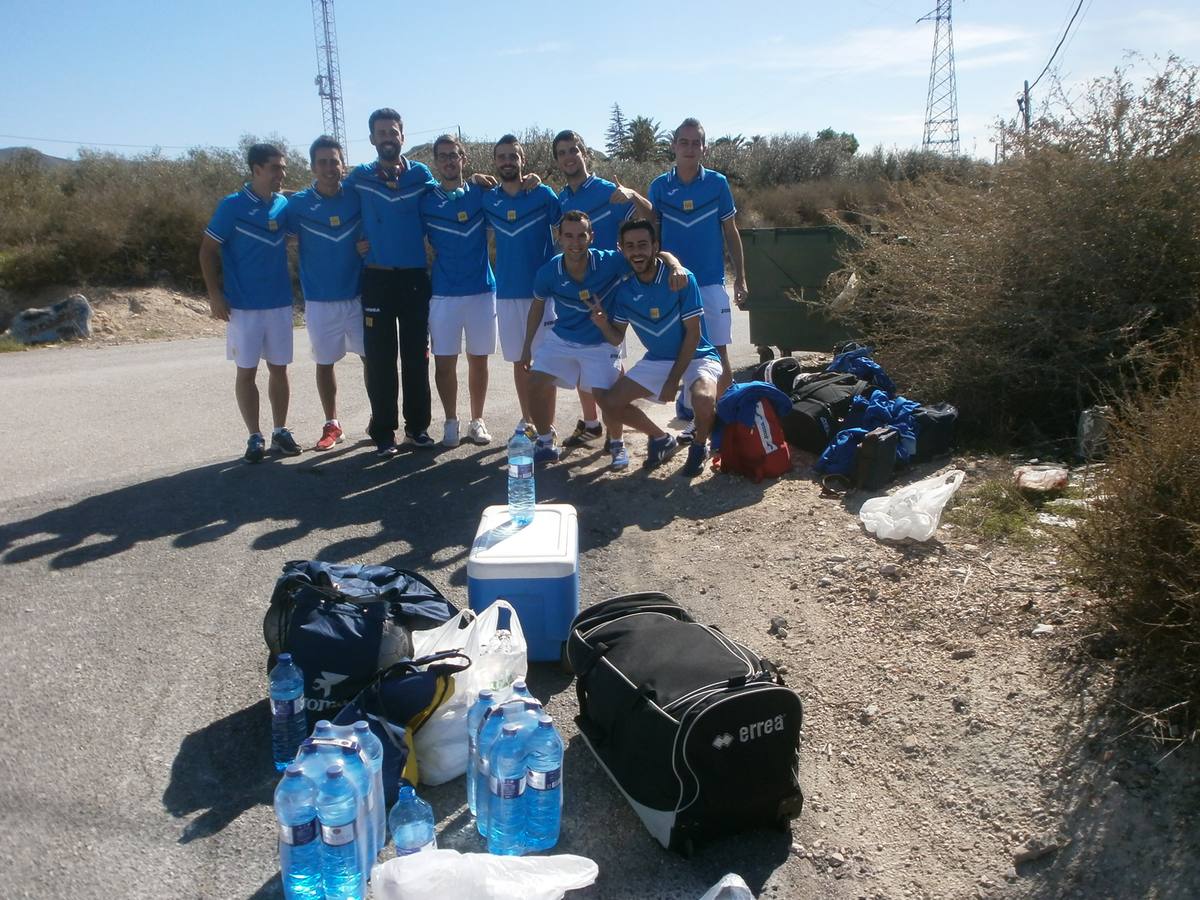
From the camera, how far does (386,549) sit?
5.60m

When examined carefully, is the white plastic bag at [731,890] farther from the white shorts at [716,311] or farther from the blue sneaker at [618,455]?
the white shorts at [716,311]

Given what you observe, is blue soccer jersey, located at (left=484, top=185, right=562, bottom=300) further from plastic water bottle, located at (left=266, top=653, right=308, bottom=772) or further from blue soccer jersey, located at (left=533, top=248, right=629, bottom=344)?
plastic water bottle, located at (left=266, top=653, right=308, bottom=772)

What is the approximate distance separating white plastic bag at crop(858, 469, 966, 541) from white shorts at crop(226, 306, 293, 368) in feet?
15.0

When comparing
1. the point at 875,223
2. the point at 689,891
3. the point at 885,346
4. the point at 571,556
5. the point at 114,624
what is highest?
the point at 875,223

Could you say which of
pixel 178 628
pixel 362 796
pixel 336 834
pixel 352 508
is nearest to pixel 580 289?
pixel 352 508

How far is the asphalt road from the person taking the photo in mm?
3111

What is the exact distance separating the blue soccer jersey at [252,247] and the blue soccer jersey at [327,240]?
0.47 feet

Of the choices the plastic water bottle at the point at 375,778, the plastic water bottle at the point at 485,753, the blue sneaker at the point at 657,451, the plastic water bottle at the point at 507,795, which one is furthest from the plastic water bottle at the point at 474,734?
the blue sneaker at the point at 657,451

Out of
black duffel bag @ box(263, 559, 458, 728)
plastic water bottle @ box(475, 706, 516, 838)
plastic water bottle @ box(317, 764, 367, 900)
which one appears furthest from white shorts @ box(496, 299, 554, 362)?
plastic water bottle @ box(317, 764, 367, 900)

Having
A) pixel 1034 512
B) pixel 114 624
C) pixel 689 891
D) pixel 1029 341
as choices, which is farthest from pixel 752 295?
pixel 689 891

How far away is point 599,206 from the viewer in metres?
7.21

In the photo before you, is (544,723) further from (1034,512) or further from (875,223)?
(875,223)

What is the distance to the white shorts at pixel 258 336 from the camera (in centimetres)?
724

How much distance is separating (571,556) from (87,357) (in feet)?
36.1
